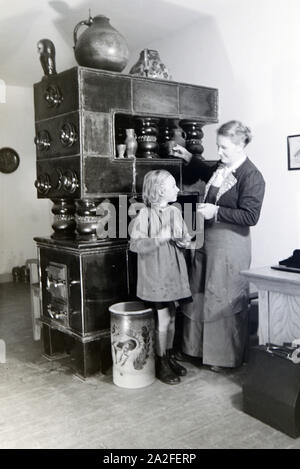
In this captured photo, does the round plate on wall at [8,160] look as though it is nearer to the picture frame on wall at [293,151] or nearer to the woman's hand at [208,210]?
the picture frame on wall at [293,151]

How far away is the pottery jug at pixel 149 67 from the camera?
12.0 feet

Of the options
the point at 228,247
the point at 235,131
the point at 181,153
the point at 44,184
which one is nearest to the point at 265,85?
the point at 181,153

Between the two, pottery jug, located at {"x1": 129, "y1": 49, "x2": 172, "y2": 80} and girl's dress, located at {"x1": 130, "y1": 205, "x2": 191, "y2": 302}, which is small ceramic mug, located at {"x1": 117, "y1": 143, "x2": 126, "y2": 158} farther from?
pottery jug, located at {"x1": 129, "y1": 49, "x2": 172, "y2": 80}

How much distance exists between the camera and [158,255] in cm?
310

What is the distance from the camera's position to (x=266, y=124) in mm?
4281

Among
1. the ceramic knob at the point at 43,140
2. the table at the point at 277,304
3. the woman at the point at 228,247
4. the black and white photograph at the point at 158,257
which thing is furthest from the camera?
the ceramic knob at the point at 43,140

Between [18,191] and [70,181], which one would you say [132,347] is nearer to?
[70,181]

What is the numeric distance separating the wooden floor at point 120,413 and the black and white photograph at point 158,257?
0.04 ft

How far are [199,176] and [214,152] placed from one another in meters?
1.21

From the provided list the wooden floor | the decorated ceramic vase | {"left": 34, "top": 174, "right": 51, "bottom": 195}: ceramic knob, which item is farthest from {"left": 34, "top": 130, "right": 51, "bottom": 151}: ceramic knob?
the wooden floor

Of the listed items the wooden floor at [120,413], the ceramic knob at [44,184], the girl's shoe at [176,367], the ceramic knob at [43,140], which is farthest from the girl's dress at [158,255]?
the ceramic knob at [43,140]

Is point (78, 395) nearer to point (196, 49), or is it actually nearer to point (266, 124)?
point (266, 124)

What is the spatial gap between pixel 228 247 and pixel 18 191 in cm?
496

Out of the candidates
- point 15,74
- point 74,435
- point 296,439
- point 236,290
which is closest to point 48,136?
point 236,290
